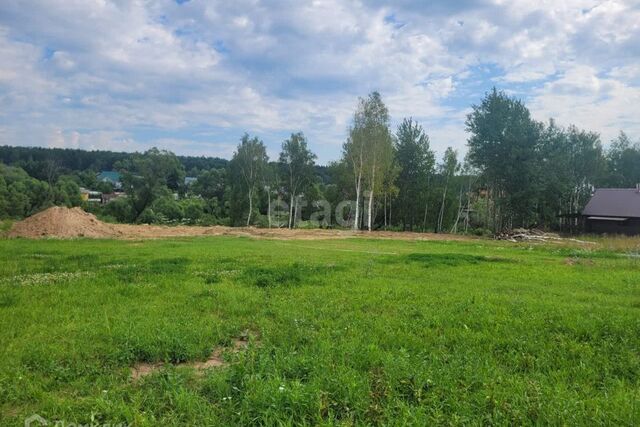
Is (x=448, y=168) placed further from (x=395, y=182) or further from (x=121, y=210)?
(x=121, y=210)

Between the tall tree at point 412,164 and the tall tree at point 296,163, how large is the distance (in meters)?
10.1

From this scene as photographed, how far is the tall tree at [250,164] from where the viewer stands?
47719 mm

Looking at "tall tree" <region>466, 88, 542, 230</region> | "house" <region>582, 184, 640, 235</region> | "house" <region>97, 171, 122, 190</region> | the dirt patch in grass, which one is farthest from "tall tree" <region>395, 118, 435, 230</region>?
"house" <region>97, 171, 122, 190</region>

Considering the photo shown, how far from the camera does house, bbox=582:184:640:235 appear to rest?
113 feet

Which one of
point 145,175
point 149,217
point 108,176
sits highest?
point 108,176

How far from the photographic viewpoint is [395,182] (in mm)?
45250

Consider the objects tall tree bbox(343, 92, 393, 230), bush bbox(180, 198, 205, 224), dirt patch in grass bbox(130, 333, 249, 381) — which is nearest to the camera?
dirt patch in grass bbox(130, 333, 249, 381)

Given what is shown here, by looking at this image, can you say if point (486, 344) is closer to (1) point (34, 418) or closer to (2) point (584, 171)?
(1) point (34, 418)

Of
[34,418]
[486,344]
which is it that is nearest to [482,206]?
[486,344]

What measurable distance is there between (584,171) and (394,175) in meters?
24.7

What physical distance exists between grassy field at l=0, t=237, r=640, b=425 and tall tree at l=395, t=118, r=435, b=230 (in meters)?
36.1

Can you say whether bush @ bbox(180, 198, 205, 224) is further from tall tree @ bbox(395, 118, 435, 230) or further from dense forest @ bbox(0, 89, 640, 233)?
tall tree @ bbox(395, 118, 435, 230)

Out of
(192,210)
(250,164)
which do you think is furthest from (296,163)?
(192,210)

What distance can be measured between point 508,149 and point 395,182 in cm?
1341
